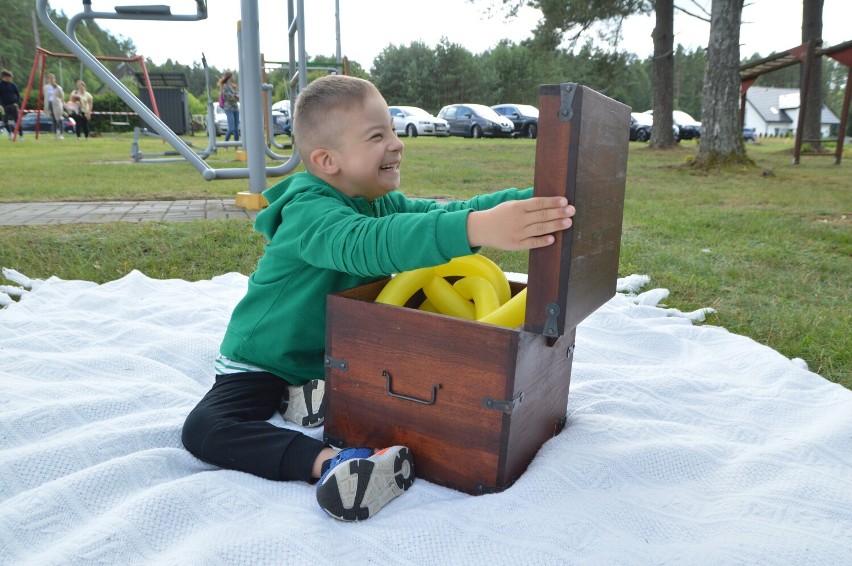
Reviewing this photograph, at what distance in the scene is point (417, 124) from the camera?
1805 centimetres

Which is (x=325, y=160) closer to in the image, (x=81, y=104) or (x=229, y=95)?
(x=229, y=95)

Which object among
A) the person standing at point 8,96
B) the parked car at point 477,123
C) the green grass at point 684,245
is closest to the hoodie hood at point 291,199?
the green grass at point 684,245

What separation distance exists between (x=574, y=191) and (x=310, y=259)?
565 millimetres

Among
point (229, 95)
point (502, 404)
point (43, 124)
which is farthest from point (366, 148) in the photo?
point (43, 124)

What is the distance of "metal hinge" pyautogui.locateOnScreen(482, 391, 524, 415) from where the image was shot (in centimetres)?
119

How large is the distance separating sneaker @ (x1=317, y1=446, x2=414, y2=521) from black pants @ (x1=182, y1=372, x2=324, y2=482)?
106 mm

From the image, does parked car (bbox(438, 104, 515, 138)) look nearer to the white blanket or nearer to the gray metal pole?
the gray metal pole

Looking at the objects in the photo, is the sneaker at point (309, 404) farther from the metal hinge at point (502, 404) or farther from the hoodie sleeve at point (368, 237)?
the metal hinge at point (502, 404)

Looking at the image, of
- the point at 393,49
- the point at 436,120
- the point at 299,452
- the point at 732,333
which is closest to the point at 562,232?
the point at 299,452

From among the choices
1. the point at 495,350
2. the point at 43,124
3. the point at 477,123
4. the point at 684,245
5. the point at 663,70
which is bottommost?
the point at 684,245

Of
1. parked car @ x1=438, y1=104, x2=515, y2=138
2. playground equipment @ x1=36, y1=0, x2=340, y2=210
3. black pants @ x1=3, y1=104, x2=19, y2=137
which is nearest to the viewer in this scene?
playground equipment @ x1=36, y1=0, x2=340, y2=210

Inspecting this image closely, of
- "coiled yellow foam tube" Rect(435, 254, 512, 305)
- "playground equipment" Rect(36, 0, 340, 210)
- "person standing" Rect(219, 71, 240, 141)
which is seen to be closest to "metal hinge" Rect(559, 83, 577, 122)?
"coiled yellow foam tube" Rect(435, 254, 512, 305)

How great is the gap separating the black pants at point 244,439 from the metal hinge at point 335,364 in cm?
16

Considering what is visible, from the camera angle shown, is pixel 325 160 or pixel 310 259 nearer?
pixel 310 259
